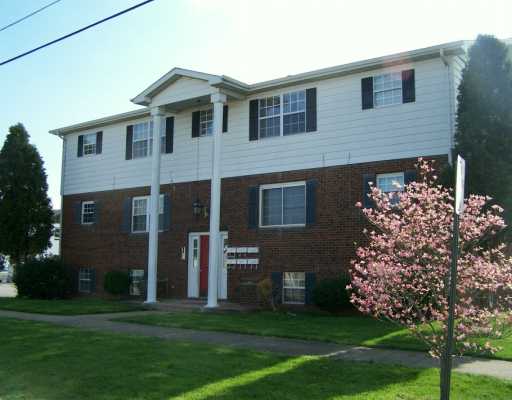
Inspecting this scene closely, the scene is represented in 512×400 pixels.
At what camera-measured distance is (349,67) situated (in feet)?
53.1

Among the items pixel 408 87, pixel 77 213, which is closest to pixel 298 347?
pixel 408 87

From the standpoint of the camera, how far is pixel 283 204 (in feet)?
57.8

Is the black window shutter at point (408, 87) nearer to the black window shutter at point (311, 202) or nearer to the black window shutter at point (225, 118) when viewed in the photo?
the black window shutter at point (311, 202)

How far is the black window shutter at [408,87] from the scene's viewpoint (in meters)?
15.4

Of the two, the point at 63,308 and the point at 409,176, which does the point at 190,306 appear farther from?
the point at 409,176

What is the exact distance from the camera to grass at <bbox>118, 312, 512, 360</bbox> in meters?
10.7

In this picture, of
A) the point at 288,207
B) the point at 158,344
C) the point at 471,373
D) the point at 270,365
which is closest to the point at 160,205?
the point at 288,207

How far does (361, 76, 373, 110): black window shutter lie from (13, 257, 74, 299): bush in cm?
1355

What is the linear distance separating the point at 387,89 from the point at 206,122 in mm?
6589

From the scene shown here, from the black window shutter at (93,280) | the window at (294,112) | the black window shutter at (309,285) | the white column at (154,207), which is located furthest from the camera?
the black window shutter at (93,280)

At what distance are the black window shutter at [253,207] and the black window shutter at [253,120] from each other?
5.54 feet

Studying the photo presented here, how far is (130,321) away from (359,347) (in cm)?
622

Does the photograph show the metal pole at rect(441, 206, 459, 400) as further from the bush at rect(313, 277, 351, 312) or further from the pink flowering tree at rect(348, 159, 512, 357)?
the bush at rect(313, 277, 351, 312)

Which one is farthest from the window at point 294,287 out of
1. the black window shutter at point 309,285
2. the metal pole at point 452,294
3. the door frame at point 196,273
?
the metal pole at point 452,294
